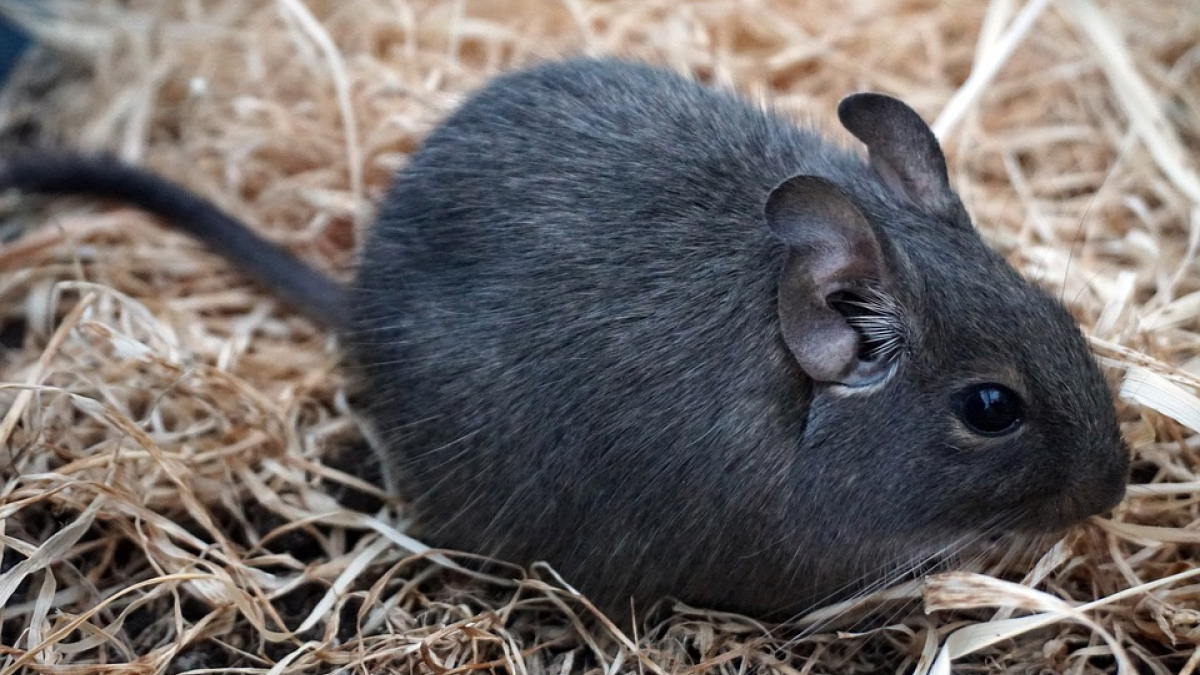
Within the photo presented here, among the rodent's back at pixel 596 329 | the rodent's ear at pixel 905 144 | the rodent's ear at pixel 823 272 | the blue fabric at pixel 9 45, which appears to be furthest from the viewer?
the blue fabric at pixel 9 45

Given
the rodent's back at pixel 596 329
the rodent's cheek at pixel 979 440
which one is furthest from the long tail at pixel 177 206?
the rodent's cheek at pixel 979 440

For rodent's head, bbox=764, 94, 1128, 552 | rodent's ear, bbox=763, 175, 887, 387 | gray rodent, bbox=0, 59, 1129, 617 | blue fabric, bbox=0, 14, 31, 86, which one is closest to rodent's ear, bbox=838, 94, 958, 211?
gray rodent, bbox=0, 59, 1129, 617

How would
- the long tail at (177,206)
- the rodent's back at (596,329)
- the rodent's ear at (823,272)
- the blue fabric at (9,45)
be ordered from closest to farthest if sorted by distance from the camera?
the rodent's ear at (823,272), the rodent's back at (596,329), the long tail at (177,206), the blue fabric at (9,45)

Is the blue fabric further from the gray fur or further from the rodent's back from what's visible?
the gray fur

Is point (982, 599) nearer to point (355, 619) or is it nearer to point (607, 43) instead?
point (355, 619)

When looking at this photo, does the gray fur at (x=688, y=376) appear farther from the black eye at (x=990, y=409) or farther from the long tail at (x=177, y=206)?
the long tail at (x=177, y=206)

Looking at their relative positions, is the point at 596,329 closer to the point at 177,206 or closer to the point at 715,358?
the point at 715,358
